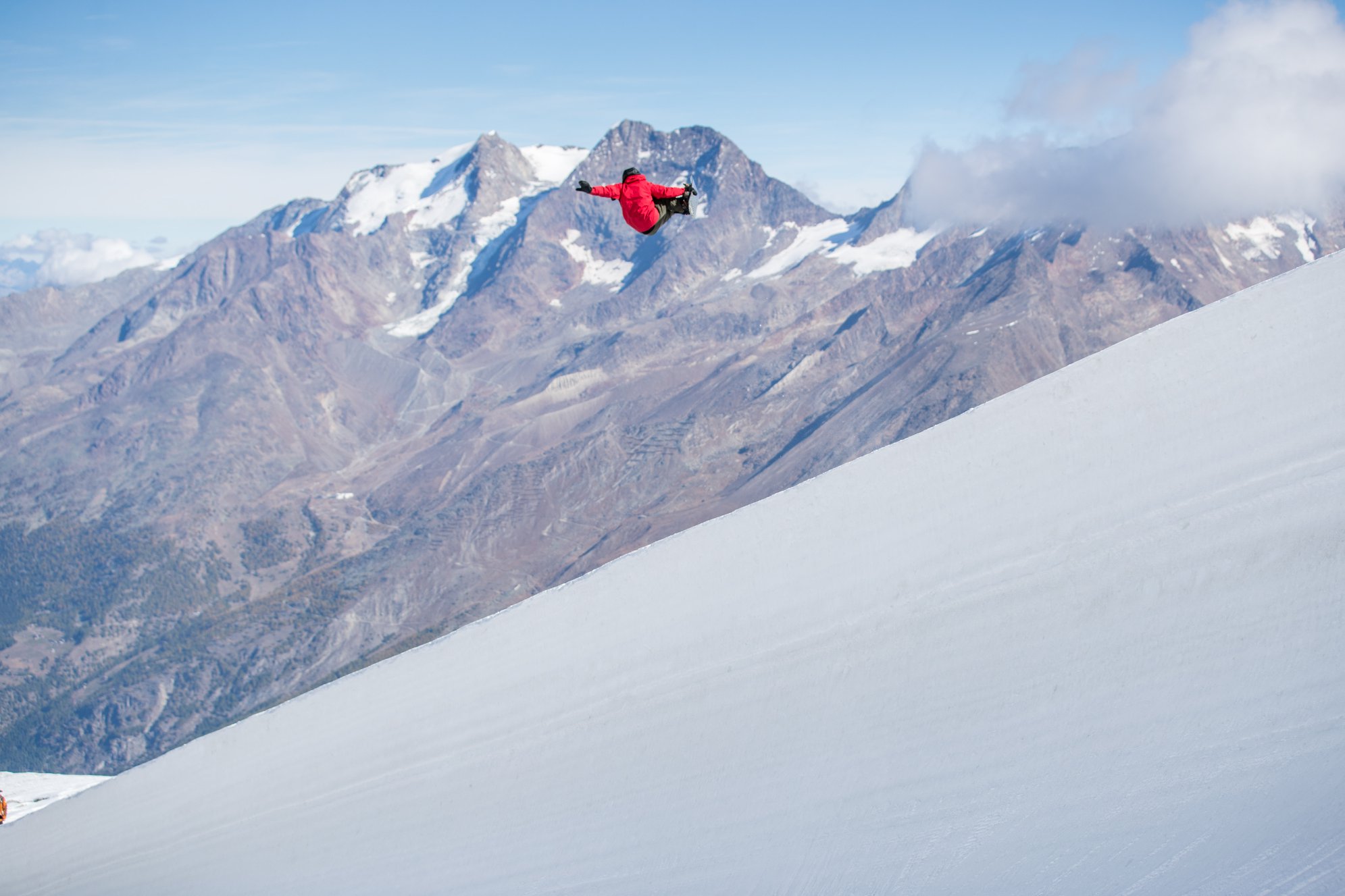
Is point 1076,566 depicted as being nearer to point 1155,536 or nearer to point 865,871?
point 1155,536

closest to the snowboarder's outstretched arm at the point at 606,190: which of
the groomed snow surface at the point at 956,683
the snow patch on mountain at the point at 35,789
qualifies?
the groomed snow surface at the point at 956,683

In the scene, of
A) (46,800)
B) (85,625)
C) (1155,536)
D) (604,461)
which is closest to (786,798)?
(1155,536)

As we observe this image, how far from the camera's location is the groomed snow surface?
14.1 feet

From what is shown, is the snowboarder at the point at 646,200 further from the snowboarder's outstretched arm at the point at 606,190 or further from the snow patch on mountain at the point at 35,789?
the snow patch on mountain at the point at 35,789

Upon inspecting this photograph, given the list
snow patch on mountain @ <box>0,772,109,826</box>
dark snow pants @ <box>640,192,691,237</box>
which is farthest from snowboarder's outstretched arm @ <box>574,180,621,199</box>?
snow patch on mountain @ <box>0,772,109,826</box>

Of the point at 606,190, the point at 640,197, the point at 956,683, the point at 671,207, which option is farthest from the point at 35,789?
the point at 956,683

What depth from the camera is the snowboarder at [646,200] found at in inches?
331

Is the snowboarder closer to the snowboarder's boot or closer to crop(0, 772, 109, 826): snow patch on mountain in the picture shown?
the snowboarder's boot

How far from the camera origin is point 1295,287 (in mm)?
4562

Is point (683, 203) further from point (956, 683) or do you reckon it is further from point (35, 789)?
point (35, 789)

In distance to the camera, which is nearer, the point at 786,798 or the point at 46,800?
the point at 786,798

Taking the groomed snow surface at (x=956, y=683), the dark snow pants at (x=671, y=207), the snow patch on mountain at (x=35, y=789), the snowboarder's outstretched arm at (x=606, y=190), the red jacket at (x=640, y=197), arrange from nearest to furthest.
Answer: the groomed snow surface at (x=956, y=683) < the snowboarder's outstretched arm at (x=606, y=190) < the red jacket at (x=640, y=197) < the dark snow pants at (x=671, y=207) < the snow patch on mountain at (x=35, y=789)

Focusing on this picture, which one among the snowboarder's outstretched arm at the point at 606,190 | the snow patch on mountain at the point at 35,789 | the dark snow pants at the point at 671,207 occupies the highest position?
the snowboarder's outstretched arm at the point at 606,190

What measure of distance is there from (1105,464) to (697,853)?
10.4ft
